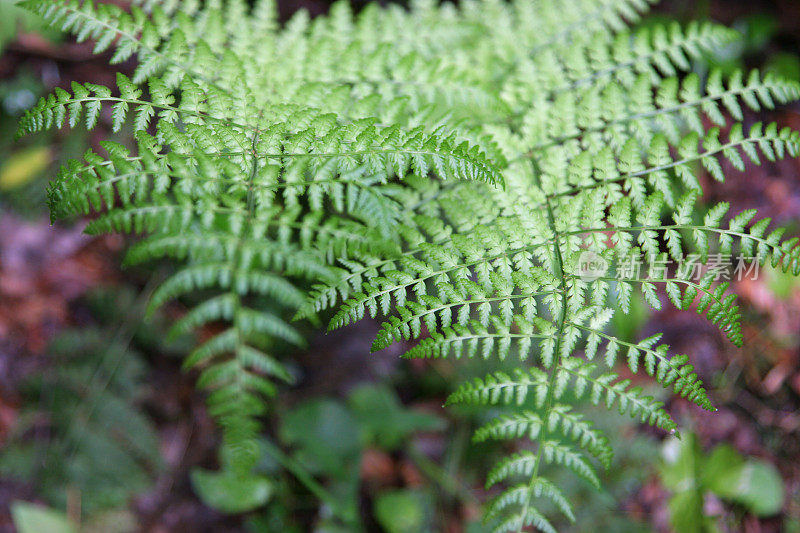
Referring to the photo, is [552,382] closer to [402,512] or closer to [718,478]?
[402,512]

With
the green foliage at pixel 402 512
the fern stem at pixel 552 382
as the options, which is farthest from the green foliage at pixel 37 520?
the fern stem at pixel 552 382

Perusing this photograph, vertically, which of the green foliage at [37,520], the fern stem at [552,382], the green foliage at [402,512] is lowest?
the green foliage at [37,520]

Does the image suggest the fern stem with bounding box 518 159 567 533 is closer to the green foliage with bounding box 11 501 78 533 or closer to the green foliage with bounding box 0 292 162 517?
the green foliage with bounding box 0 292 162 517

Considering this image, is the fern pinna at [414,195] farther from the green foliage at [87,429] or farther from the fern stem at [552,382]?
the green foliage at [87,429]

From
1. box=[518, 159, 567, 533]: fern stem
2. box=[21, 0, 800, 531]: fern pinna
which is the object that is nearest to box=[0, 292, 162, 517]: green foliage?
box=[21, 0, 800, 531]: fern pinna

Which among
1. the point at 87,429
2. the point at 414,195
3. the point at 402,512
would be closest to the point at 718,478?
the point at 402,512

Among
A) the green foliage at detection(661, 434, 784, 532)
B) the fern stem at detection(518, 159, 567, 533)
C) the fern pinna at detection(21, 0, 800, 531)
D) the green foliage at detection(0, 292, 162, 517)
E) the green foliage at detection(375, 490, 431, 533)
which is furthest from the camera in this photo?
Answer: the green foliage at detection(661, 434, 784, 532)

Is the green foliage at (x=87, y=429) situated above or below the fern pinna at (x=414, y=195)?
below
